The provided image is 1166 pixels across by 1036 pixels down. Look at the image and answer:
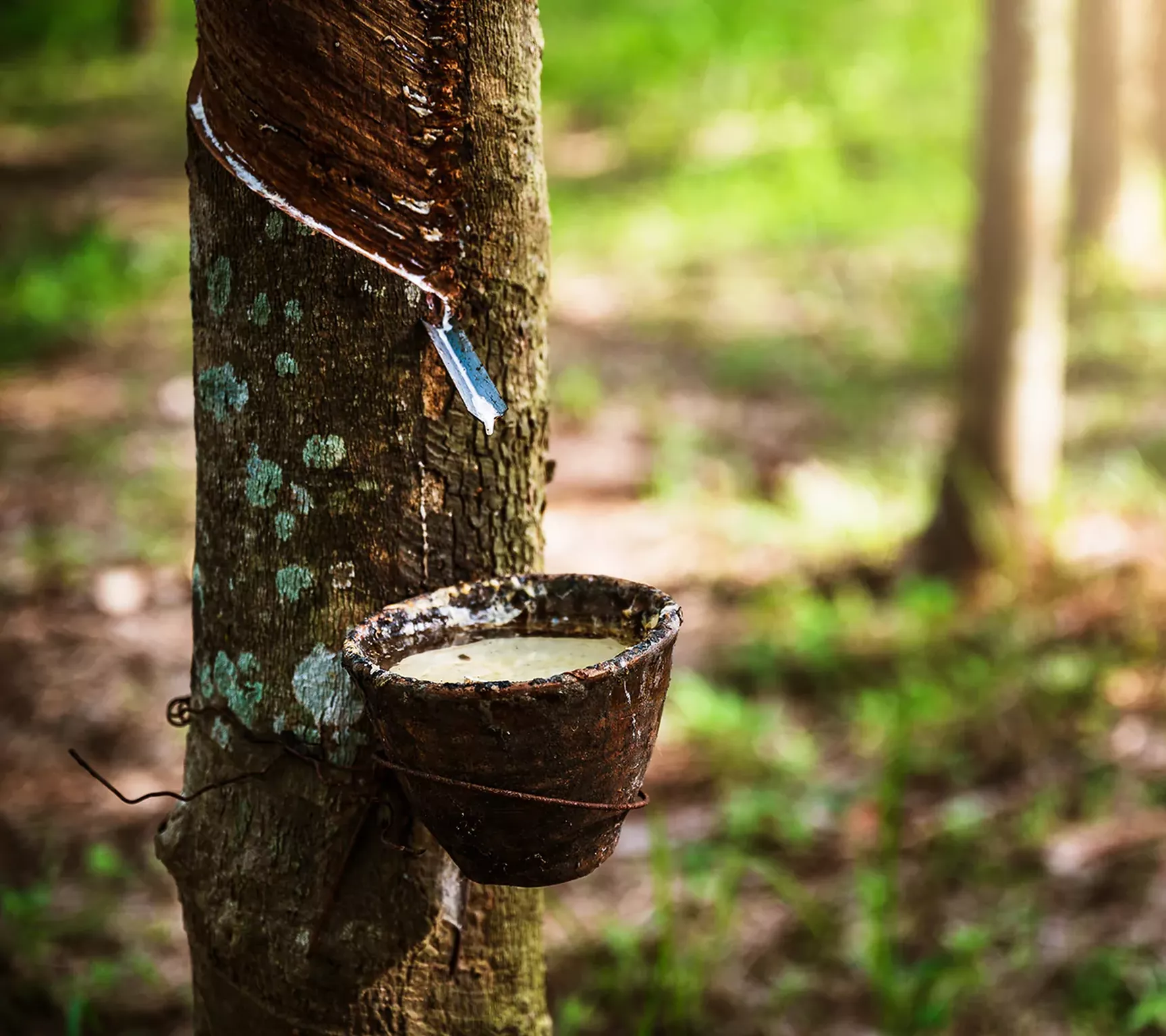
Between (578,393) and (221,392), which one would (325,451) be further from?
(578,393)

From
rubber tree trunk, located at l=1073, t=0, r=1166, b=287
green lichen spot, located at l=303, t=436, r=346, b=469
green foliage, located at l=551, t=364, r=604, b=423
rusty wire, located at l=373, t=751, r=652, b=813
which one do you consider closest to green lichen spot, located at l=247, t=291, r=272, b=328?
green lichen spot, located at l=303, t=436, r=346, b=469

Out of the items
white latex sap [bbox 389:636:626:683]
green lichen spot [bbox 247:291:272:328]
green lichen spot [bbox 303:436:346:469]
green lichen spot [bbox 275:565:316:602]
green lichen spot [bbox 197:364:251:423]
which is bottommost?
white latex sap [bbox 389:636:626:683]

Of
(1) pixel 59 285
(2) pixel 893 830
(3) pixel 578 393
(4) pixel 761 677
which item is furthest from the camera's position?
(1) pixel 59 285

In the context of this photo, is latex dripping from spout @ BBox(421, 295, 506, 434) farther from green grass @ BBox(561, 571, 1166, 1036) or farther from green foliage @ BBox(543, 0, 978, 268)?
green foliage @ BBox(543, 0, 978, 268)

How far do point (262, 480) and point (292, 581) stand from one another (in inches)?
5.0

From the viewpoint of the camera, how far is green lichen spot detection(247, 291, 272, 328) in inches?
54.9

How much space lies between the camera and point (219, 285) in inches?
56.4

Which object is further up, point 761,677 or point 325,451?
point 325,451

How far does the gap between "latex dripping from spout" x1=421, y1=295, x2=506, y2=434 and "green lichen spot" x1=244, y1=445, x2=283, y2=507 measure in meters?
0.24

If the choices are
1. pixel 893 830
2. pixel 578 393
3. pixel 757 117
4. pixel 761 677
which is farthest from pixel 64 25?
pixel 893 830

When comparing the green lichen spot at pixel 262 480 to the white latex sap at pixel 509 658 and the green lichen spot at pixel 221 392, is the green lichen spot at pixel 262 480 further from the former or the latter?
the white latex sap at pixel 509 658

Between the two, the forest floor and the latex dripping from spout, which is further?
the forest floor

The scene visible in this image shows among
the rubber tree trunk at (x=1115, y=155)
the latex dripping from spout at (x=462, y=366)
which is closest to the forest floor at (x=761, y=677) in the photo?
the rubber tree trunk at (x=1115, y=155)

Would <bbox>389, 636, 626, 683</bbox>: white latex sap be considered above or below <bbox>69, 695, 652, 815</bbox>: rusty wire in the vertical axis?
above
